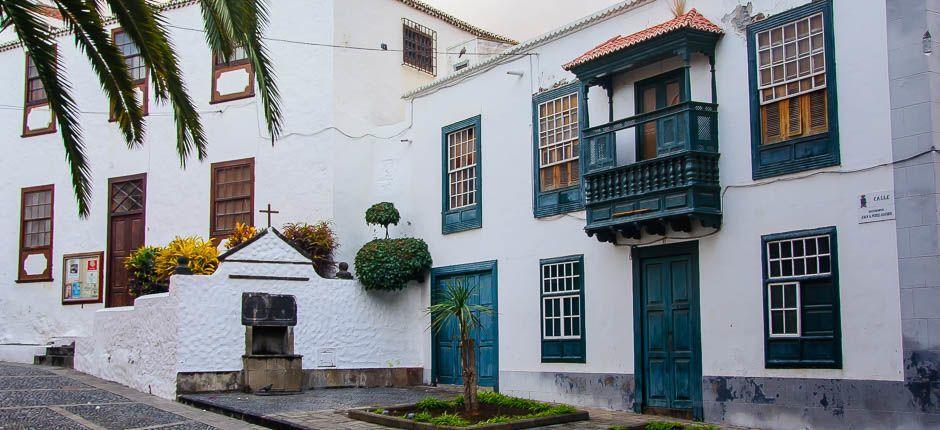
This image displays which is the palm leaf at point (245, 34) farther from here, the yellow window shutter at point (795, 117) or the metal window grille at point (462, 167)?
the metal window grille at point (462, 167)

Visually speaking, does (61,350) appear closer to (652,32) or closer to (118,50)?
(118,50)

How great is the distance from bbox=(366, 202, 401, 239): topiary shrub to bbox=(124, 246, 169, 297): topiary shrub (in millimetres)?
3928

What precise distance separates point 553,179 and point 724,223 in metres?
3.45

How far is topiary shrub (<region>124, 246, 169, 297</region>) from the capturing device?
58.9 feet

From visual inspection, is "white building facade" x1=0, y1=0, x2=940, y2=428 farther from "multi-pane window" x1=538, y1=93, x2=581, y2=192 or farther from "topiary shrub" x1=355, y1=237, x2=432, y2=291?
"topiary shrub" x1=355, y1=237, x2=432, y2=291

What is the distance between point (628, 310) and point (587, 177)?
1.97m

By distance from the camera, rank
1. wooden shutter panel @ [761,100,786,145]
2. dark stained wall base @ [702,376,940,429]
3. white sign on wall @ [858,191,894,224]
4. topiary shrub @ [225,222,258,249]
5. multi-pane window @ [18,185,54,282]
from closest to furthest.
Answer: dark stained wall base @ [702,376,940,429], white sign on wall @ [858,191,894,224], wooden shutter panel @ [761,100,786,145], topiary shrub @ [225,222,258,249], multi-pane window @ [18,185,54,282]

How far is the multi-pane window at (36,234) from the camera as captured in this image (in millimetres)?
22047

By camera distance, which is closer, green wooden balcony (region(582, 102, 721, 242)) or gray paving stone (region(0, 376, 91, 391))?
green wooden balcony (region(582, 102, 721, 242))

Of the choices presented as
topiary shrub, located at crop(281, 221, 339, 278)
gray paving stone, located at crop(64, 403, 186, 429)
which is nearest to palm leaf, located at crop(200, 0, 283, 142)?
gray paving stone, located at crop(64, 403, 186, 429)

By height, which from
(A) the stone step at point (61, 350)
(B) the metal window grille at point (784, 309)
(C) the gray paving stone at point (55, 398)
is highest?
(B) the metal window grille at point (784, 309)

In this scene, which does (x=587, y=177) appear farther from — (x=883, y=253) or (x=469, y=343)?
(x=883, y=253)

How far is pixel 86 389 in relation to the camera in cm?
1553

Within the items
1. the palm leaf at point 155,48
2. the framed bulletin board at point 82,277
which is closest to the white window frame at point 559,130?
the palm leaf at point 155,48
